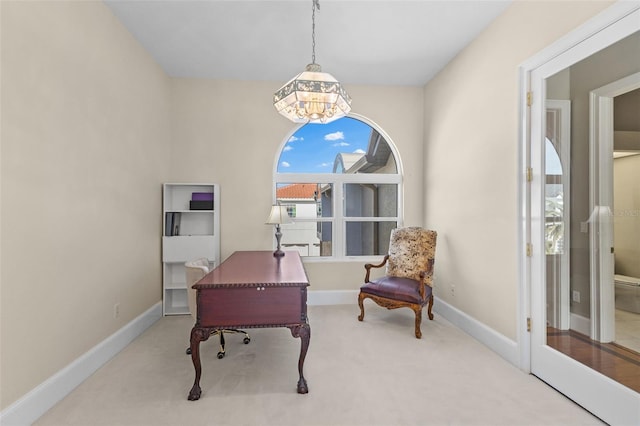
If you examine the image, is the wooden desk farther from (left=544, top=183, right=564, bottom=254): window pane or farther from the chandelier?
(left=544, top=183, right=564, bottom=254): window pane

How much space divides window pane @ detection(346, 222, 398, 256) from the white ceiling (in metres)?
2.01

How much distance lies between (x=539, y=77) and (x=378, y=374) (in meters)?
2.58

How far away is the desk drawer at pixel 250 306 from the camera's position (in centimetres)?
204

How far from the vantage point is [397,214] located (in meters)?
4.53

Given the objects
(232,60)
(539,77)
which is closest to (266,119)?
(232,60)

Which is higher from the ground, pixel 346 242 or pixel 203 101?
pixel 203 101

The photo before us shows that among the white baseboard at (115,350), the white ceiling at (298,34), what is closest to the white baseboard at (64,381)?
the white baseboard at (115,350)

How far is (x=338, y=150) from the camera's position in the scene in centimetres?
445

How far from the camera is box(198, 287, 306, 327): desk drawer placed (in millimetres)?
2041

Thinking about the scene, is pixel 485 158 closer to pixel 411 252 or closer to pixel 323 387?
pixel 411 252

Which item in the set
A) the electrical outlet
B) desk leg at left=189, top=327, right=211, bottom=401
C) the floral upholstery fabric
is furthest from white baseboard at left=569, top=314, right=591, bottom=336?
desk leg at left=189, top=327, right=211, bottom=401

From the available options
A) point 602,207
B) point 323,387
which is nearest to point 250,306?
point 323,387

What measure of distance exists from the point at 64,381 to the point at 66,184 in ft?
4.42

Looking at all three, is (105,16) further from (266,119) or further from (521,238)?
(521,238)
